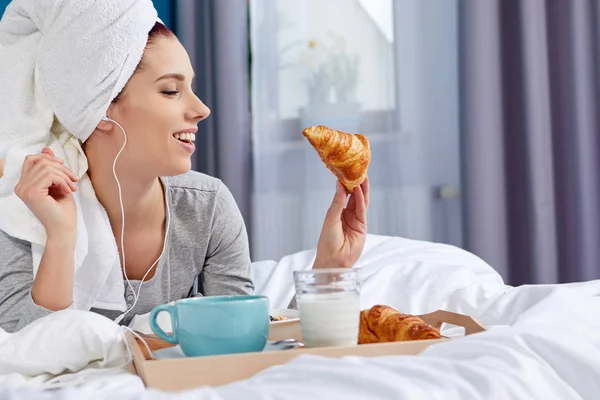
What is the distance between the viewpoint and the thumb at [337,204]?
126 centimetres

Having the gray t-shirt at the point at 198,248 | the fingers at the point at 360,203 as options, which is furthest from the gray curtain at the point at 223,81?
the fingers at the point at 360,203

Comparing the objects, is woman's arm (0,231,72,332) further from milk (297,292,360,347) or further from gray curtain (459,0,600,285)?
gray curtain (459,0,600,285)

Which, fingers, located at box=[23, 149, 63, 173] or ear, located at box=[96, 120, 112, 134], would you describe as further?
ear, located at box=[96, 120, 112, 134]

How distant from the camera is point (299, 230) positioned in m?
2.94

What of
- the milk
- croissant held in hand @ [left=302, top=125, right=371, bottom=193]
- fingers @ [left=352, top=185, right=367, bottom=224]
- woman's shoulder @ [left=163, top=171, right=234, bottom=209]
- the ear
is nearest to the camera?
the milk

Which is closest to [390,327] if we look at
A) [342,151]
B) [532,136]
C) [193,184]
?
[342,151]

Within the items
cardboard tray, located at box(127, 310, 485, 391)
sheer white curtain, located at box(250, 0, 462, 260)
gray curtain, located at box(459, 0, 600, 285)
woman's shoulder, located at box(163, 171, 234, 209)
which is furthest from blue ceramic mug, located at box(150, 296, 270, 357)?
sheer white curtain, located at box(250, 0, 462, 260)

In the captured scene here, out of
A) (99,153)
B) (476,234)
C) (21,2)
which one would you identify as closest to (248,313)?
(99,153)

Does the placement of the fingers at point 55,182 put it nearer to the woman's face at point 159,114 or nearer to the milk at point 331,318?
the woman's face at point 159,114

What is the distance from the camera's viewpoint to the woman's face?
4.45ft

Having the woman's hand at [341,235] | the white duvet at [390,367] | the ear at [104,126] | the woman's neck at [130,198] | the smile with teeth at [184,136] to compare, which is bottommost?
the white duvet at [390,367]

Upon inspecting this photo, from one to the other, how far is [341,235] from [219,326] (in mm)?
540

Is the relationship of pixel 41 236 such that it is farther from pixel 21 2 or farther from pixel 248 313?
pixel 248 313

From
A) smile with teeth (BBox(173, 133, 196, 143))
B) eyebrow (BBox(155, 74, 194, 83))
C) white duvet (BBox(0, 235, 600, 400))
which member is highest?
eyebrow (BBox(155, 74, 194, 83))
